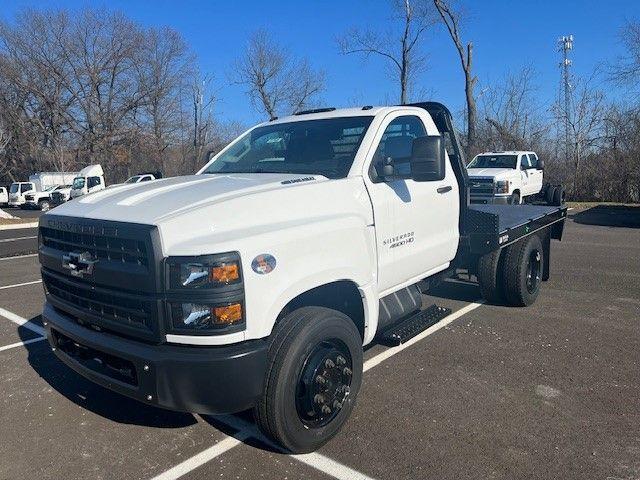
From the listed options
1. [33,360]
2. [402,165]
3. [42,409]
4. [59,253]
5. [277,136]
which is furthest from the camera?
[33,360]

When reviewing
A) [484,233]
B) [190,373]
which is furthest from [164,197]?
[484,233]

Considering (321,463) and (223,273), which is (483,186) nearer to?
(321,463)

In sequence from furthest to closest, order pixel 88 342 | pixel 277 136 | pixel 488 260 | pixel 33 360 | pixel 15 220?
pixel 15 220 < pixel 488 260 < pixel 33 360 < pixel 277 136 < pixel 88 342

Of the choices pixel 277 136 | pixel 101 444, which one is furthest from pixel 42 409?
pixel 277 136

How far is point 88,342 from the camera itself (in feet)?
9.69

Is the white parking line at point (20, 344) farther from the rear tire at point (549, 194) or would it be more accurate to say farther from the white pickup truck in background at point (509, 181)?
the rear tire at point (549, 194)

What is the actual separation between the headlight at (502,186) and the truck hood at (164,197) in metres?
13.4

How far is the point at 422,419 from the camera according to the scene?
3.52m

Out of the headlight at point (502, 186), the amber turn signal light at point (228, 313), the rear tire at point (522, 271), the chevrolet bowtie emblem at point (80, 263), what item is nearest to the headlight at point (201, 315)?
the amber turn signal light at point (228, 313)

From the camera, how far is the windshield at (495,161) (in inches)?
681

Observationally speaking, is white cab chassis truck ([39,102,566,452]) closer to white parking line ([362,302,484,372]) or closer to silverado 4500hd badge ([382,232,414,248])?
silverado 4500hd badge ([382,232,414,248])

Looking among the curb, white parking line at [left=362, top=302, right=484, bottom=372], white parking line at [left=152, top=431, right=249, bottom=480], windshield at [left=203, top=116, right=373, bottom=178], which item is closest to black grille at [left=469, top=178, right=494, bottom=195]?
white parking line at [left=362, top=302, right=484, bottom=372]

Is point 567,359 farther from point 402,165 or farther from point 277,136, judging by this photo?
point 277,136

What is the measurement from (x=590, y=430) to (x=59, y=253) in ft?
11.7
